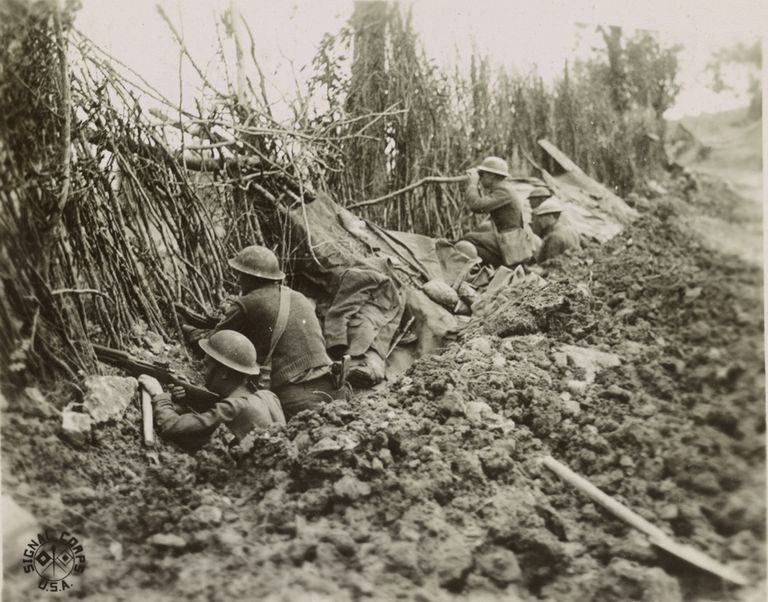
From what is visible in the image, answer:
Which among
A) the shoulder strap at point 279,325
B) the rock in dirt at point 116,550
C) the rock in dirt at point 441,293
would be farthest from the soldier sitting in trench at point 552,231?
the rock in dirt at point 116,550

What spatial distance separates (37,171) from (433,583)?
2.47m

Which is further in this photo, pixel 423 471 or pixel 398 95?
pixel 398 95

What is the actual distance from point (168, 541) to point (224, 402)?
934 millimetres

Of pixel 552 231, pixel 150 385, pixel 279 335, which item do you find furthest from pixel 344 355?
pixel 552 231

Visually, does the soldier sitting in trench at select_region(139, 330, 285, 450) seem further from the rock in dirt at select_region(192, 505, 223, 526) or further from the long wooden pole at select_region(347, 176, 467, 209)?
the long wooden pole at select_region(347, 176, 467, 209)

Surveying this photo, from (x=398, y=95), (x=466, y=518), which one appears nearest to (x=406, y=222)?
(x=398, y=95)

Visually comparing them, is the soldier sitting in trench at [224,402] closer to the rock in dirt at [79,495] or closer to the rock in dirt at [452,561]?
the rock in dirt at [79,495]

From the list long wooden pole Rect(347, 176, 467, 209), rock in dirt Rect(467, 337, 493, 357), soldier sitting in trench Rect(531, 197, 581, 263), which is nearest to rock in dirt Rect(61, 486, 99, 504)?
rock in dirt Rect(467, 337, 493, 357)

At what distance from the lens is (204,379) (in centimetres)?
416

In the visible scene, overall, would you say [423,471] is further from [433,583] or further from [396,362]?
[396,362]

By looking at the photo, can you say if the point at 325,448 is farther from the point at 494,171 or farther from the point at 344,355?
the point at 494,171

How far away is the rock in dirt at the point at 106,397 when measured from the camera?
11.2ft

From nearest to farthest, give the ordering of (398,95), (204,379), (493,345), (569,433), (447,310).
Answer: (569,433), (204,379), (493,345), (447,310), (398,95)

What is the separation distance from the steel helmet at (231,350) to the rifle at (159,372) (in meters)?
0.18
